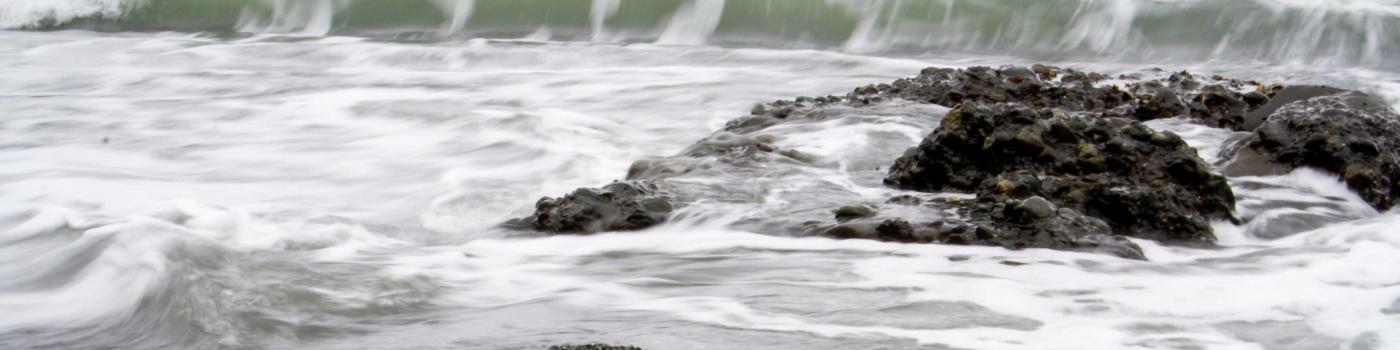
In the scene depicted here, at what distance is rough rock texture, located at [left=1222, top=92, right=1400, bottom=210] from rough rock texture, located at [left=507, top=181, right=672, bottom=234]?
221cm

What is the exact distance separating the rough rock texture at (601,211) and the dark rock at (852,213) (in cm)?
60

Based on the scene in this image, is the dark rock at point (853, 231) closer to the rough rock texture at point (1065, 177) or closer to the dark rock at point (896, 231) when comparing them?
the dark rock at point (896, 231)

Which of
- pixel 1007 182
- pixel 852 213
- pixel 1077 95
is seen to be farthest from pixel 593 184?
pixel 1077 95

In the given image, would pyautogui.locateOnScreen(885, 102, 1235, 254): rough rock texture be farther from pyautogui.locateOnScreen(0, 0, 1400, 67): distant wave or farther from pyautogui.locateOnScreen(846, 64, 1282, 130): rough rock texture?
pyautogui.locateOnScreen(0, 0, 1400, 67): distant wave

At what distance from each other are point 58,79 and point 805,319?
8463 millimetres

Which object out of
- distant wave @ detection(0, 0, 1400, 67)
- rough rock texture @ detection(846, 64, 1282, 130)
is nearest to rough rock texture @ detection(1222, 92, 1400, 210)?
rough rock texture @ detection(846, 64, 1282, 130)

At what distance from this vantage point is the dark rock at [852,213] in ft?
15.4

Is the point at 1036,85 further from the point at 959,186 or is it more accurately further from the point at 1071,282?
the point at 1071,282

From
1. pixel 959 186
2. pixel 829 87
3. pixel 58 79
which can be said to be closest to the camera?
pixel 959 186

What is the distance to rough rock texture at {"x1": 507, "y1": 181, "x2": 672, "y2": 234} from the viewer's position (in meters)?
4.86

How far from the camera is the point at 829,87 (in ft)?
30.6

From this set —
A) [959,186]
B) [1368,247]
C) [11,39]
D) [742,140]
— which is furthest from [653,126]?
[11,39]

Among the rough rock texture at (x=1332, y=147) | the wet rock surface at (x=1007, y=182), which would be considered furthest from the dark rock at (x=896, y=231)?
the rough rock texture at (x=1332, y=147)

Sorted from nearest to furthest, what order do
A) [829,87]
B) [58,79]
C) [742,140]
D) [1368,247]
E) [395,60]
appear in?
1. [1368,247]
2. [742,140]
3. [829,87]
4. [58,79]
5. [395,60]
